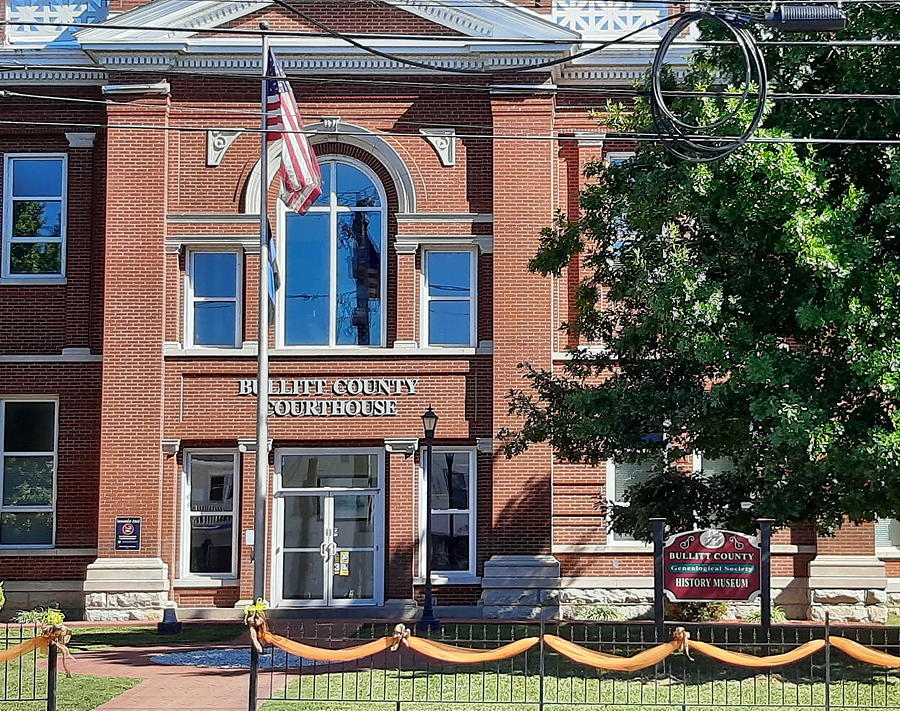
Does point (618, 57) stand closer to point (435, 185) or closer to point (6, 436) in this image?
point (435, 185)

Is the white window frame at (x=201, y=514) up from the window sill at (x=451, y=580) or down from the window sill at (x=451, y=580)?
up

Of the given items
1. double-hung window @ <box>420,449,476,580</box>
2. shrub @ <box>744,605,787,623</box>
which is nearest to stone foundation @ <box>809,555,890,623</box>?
shrub @ <box>744,605,787,623</box>

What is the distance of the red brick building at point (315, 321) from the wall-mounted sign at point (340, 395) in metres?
0.04

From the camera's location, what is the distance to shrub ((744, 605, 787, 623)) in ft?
73.5

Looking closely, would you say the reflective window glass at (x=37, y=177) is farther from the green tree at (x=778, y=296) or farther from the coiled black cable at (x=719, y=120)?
the coiled black cable at (x=719, y=120)

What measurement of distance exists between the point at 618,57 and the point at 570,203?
9.36 feet

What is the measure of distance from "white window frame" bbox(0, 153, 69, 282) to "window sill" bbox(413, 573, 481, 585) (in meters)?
8.83

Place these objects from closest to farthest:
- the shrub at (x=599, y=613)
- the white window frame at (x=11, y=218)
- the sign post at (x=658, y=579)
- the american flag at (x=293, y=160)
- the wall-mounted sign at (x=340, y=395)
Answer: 1. the sign post at (x=658, y=579)
2. the american flag at (x=293, y=160)
3. the shrub at (x=599, y=613)
4. the wall-mounted sign at (x=340, y=395)
5. the white window frame at (x=11, y=218)

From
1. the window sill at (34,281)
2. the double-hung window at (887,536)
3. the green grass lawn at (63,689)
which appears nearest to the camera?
the green grass lawn at (63,689)

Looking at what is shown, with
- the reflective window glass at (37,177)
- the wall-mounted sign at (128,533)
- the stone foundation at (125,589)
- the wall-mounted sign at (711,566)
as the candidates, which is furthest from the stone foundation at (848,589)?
the reflective window glass at (37,177)

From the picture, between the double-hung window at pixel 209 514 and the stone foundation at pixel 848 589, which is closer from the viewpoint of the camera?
the stone foundation at pixel 848 589

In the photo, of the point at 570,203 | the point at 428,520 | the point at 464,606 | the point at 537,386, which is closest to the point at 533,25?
the point at 570,203

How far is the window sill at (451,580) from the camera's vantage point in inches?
916

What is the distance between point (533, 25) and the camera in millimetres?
23578
